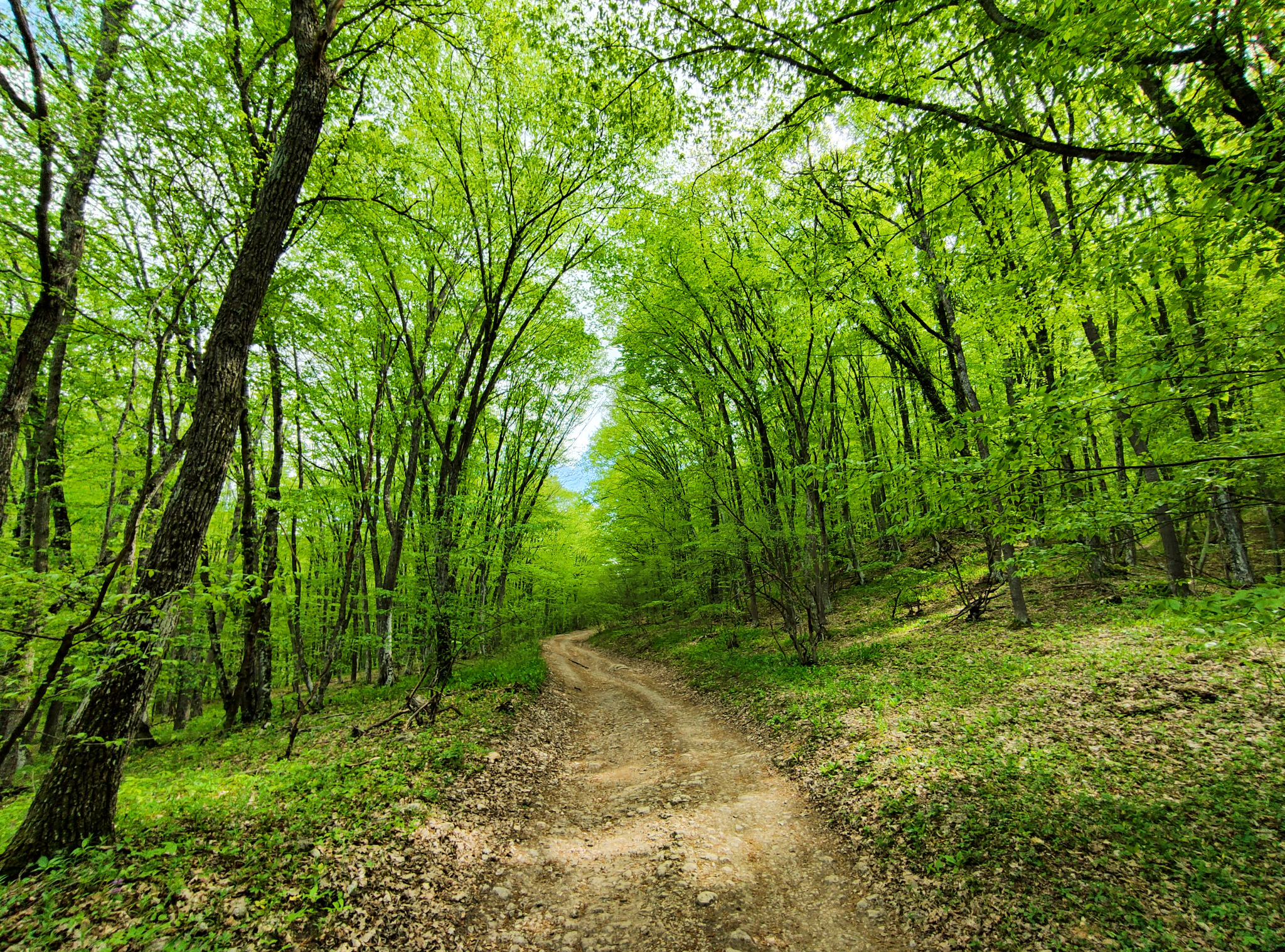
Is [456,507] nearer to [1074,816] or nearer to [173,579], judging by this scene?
[173,579]

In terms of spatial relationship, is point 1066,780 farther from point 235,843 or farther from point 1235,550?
point 1235,550

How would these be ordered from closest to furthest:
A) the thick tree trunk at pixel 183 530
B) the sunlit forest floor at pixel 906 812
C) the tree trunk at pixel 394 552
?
the sunlit forest floor at pixel 906 812, the thick tree trunk at pixel 183 530, the tree trunk at pixel 394 552

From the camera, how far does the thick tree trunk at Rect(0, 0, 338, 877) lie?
12.9 ft

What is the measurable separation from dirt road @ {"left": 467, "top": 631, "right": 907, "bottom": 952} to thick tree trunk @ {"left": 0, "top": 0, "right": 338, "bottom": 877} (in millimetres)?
3509

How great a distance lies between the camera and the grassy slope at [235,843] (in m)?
3.26

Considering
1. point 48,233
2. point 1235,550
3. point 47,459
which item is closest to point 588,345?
point 48,233

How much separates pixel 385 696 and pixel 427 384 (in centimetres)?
895

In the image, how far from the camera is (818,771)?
618 cm

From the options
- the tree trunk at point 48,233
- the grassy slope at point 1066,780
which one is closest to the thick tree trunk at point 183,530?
the tree trunk at point 48,233

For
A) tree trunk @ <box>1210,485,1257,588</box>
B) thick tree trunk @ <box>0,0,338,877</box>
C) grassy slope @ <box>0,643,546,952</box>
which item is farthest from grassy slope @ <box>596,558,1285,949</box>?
thick tree trunk @ <box>0,0,338,877</box>

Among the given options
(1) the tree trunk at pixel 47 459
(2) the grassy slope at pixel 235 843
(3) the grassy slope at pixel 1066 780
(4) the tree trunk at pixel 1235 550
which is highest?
(1) the tree trunk at pixel 47 459

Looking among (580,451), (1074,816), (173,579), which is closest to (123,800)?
(173,579)

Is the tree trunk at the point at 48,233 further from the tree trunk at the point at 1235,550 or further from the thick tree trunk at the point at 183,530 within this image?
the tree trunk at the point at 1235,550

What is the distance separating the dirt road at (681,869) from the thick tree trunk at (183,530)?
3509mm
